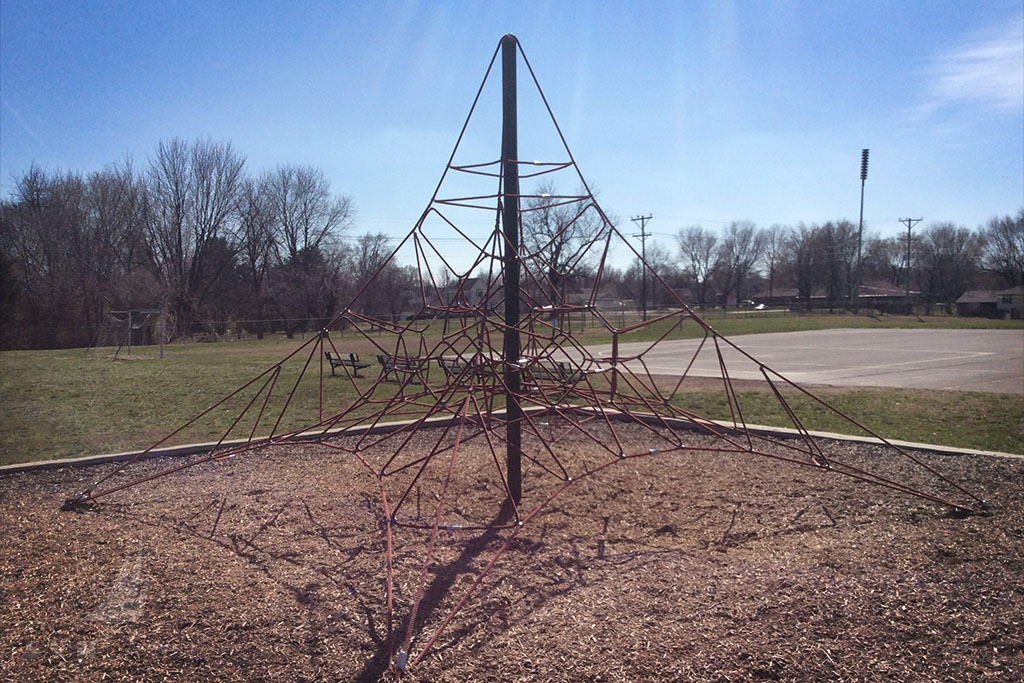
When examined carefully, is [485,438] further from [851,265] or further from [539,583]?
[851,265]

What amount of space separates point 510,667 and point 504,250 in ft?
9.36

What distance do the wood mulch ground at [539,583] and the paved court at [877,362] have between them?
4.61m

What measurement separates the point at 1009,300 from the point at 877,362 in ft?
166

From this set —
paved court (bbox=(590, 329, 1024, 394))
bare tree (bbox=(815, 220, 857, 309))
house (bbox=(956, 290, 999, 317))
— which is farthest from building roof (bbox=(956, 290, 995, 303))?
paved court (bbox=(590, 329, 1024, 394))

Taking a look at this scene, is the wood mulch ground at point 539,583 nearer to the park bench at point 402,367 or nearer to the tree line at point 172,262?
the park bench at point 402,367

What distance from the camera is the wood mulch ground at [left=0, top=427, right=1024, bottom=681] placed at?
9.71ft

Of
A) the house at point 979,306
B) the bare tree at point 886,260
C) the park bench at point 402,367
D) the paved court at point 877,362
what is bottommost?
the paved court at point 877,362

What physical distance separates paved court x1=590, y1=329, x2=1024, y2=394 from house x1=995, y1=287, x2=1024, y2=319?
31.5m

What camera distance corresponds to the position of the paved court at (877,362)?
13.4 m

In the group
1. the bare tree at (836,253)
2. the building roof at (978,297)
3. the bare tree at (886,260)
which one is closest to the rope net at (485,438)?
the building roof at (978,297)

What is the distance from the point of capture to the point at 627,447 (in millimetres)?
6922

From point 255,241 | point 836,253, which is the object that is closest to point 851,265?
point 836,253

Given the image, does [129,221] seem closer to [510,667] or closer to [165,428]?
[165,428]

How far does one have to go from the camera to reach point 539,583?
145 inches
